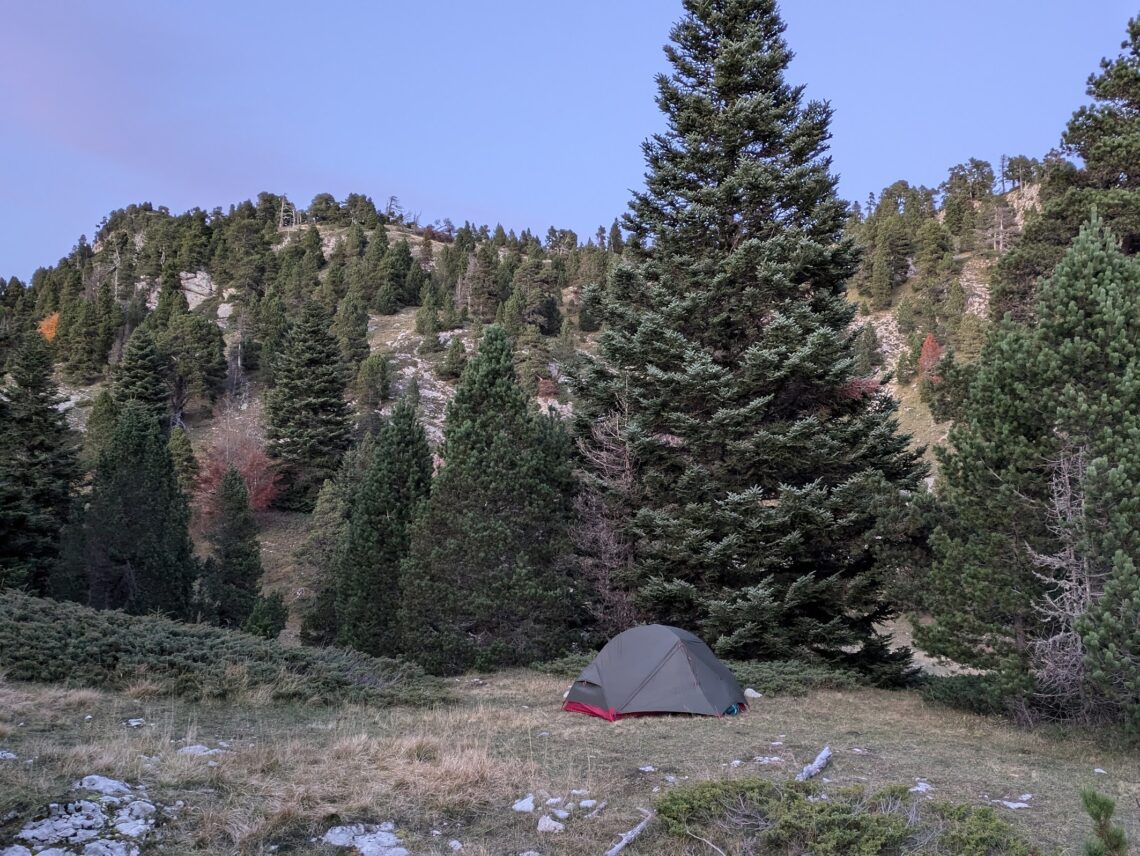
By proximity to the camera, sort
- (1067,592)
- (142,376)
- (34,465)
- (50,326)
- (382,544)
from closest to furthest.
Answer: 1. (1067,592)
2. (382,544)
3. (34,465)
4. (142,376)
5. (50,326)

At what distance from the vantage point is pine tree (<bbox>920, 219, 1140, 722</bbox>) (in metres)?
7.91

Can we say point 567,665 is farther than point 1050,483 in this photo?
Yes

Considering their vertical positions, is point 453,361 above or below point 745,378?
above

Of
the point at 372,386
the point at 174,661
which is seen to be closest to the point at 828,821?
the point at 174,661

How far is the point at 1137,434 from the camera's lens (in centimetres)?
790

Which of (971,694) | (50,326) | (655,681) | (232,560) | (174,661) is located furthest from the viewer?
(50,326)

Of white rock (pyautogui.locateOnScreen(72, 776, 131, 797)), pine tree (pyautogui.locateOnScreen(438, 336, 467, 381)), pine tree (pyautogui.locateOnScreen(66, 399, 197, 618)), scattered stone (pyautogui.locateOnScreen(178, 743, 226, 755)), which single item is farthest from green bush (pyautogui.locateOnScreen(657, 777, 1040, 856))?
pine tree (pyautogui.locateOnScreen(438, 336, 467, 381))

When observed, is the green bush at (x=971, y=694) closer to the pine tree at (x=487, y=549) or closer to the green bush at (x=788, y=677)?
the green bush at (x=788, y=677)

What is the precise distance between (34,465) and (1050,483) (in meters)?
29.5

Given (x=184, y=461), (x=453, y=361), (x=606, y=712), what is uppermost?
(x=453, y=361)

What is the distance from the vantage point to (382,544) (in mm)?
18531

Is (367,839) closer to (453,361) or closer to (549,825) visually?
(549,825)

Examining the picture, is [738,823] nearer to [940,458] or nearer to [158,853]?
[158,853]

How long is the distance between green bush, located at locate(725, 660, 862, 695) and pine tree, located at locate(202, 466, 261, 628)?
2084cm
